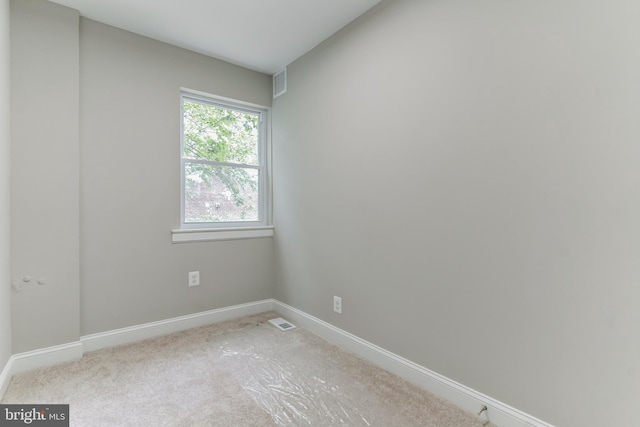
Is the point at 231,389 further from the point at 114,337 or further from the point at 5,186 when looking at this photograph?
the point at 5,186

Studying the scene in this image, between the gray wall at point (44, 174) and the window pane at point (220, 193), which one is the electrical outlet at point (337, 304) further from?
the gray wall at point (44, 174)

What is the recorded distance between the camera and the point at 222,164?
294 cm

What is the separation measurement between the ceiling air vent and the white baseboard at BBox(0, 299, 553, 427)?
6.90ft

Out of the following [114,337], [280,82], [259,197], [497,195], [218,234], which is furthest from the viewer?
[259,197]

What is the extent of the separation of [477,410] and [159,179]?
268 centimetres

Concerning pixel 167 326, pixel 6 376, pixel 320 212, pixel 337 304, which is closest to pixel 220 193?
pixel 320 212

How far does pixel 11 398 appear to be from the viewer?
1.71 meters

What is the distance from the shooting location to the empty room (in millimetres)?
1279

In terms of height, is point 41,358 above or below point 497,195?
below

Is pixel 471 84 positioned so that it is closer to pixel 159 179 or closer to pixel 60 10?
pixel 159 179

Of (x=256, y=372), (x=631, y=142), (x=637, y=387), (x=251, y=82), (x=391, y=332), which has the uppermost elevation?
(x=251, y=82)

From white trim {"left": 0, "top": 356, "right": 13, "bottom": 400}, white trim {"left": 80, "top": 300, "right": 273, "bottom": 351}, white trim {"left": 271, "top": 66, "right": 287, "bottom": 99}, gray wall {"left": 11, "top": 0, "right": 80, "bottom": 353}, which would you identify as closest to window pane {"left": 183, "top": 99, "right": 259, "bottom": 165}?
white trim {"left": 271, "top": 66, "right": 287, "bottom": 99}

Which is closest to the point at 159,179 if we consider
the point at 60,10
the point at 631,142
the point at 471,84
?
the point at 60,10

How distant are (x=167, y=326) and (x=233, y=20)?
2.46m
